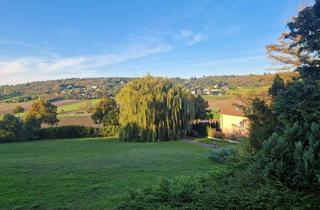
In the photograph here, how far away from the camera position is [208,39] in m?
21.8

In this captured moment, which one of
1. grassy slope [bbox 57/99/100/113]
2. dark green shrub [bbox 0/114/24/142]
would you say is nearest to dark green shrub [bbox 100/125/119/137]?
dark green shrub [bbox 0/114/24/142]

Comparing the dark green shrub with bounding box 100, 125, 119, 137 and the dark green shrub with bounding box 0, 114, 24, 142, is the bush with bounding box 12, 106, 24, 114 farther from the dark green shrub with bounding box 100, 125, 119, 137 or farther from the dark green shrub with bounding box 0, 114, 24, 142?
the dark green shrub with bounding box 100, 125, 119, 137

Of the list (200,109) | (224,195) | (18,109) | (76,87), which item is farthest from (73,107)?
(224,195)

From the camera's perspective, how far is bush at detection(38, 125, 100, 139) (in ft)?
94.6

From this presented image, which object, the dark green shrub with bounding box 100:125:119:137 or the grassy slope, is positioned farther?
the grassy slope

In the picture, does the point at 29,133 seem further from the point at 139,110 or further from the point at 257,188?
the point at 257,188

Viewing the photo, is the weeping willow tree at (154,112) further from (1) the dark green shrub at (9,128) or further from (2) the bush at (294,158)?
(2) the bush at (294,158)

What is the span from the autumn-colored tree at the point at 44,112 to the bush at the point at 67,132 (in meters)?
2.61

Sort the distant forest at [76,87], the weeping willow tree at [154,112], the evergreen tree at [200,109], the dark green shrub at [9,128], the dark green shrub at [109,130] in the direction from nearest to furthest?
1. the weeping willow tree at [154,112]
2. the dark green shrub at [9,128]
3. the dark green shrub at [109,130]
4. the evergreen tree at [200,109]
5. the distant forest at [76,87]

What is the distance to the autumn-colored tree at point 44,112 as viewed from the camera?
30.9 m

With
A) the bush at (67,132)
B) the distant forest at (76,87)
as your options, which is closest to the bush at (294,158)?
the bush at (67,132)

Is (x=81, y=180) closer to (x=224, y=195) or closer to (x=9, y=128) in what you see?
(x=224, y=195)

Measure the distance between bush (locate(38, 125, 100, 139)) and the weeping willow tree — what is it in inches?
241

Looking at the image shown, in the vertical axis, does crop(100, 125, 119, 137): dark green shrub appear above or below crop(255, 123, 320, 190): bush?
below
